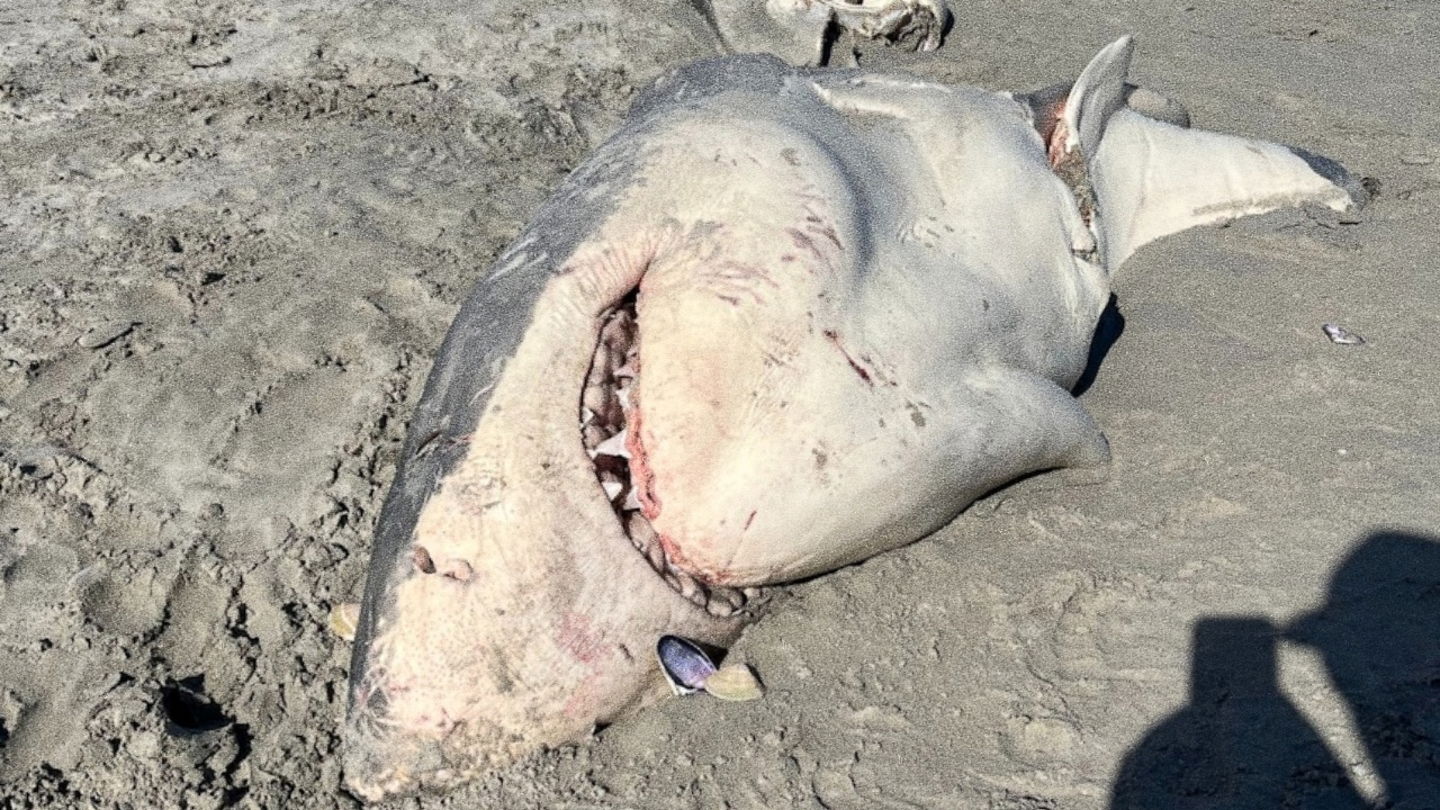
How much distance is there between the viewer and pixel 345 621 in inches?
122

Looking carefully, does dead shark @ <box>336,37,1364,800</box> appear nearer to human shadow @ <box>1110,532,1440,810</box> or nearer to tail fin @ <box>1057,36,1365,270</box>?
human shadow @ <box>1110,532,1440,810</box>

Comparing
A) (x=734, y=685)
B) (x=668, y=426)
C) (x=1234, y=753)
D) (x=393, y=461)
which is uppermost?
(x=668, y=426)

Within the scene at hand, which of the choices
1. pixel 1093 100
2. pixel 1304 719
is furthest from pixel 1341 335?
pixel 1304 719

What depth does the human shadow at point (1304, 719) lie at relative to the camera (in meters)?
2.53

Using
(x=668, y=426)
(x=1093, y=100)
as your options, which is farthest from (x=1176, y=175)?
(x=668, y=426)

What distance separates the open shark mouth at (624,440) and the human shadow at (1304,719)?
1016 mm

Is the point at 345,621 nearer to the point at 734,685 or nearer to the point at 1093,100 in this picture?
the point at 734,685

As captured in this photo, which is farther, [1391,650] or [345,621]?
[345,621]

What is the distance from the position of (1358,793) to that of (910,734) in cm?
85

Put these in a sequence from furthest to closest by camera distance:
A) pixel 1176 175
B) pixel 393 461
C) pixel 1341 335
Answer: pixel 1176 175 < pixel 1341 335 < pixel 393 461

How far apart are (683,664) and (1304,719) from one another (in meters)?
1.27

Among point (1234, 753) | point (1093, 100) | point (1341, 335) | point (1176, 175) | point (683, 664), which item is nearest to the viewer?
point (1234, 753)

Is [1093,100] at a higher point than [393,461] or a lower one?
higher

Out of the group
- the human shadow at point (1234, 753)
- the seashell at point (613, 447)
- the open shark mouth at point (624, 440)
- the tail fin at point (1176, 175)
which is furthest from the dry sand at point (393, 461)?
the seashell at point (613, 447)
